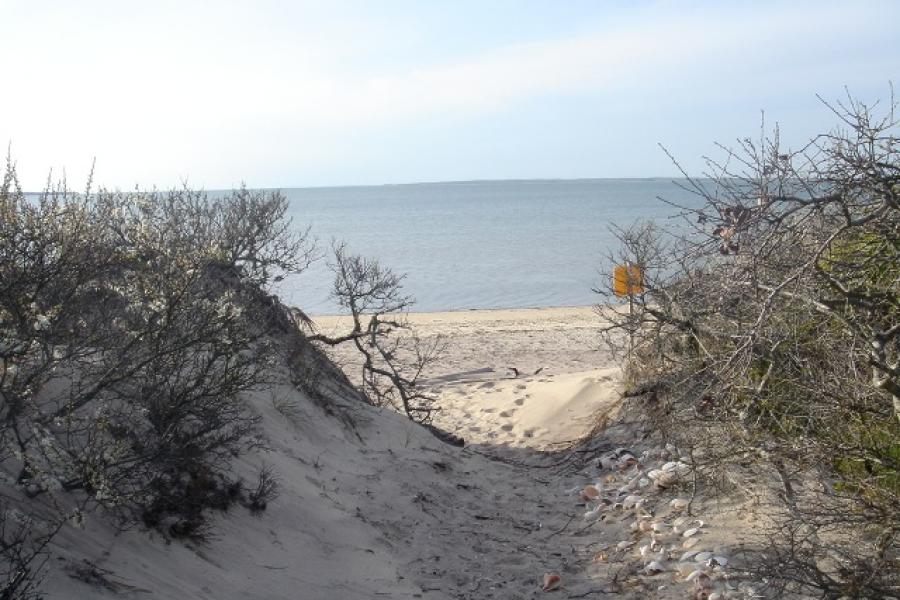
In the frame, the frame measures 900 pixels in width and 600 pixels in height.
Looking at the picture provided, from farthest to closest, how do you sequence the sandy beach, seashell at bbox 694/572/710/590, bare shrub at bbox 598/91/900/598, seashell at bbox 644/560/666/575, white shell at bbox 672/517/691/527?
the sandy beach, white shell at bbox 672/517/691/527, seashell at bbox 644/560/666/575, seashell at bbox 694/572/710/590, bare shrub at bbox 598/91/900/598

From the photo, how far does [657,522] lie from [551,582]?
4.06ft

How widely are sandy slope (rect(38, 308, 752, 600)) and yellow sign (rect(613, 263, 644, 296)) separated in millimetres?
1463

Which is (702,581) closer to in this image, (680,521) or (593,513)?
(680,521)

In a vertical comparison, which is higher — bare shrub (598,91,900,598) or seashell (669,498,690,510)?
bare shrub (598,91,900,598)

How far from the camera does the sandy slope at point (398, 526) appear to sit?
487 cm

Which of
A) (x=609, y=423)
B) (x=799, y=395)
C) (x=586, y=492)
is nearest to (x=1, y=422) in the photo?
(x=799, y=395)

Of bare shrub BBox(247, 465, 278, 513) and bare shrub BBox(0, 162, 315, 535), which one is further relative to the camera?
bare shrub BBox(247, 465, 278, 513)

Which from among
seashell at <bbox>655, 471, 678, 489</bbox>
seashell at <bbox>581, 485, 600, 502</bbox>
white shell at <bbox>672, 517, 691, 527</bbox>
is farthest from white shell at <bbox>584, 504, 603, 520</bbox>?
white shell at <bbox>672, 517, 691, 527</bbox>

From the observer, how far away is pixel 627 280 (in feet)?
34.6

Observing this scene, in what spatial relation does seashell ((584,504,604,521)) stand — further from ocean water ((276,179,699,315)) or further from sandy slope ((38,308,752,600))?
ocean water ((276,179,699,315))

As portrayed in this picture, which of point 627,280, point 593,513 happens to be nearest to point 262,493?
point 593,513

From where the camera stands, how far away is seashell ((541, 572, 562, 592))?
236 inches

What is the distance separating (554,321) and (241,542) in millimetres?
19575

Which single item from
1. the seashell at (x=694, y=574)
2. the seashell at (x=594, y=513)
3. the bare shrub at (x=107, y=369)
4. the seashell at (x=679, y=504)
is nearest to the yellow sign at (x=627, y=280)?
the seashell at (x=594, y=513)
